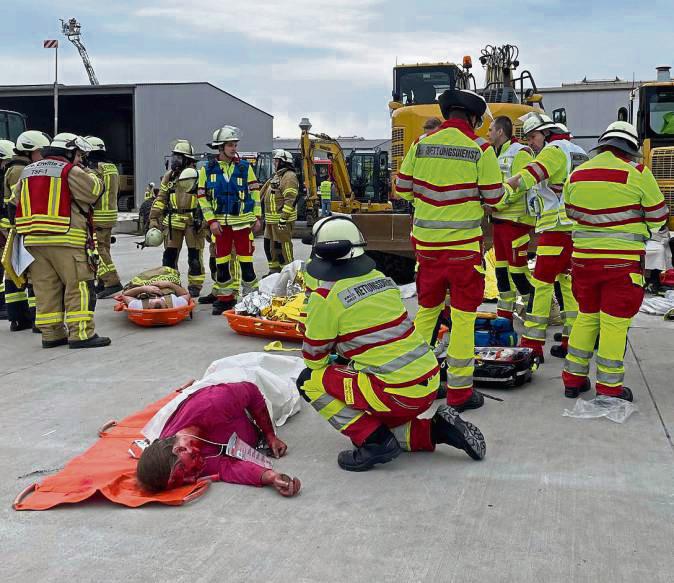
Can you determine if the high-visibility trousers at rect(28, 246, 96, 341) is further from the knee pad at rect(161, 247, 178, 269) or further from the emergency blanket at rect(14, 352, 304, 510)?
the knee pad at rect(161, 247, 178, 269)

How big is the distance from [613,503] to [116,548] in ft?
7.43

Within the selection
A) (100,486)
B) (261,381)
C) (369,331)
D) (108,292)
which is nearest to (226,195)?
(108,292)

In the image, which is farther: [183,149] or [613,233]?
[183,149]

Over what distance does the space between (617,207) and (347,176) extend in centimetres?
1658

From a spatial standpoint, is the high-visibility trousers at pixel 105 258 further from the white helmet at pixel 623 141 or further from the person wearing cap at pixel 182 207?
the white helmet at pixel 623 141

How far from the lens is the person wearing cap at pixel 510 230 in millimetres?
6779

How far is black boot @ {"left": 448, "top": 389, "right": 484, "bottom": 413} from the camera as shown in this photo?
207 inches

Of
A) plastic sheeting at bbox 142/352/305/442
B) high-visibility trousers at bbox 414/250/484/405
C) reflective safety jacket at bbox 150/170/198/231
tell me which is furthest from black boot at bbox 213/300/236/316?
high-visibility trousers at bbox 414/250/484/405

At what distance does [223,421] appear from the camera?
13.5 feet

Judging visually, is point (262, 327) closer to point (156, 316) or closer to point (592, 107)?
point (156, 316)

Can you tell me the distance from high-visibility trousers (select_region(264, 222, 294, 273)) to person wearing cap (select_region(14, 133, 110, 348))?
4.38 metres

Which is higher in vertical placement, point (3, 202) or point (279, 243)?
point (3, 202)

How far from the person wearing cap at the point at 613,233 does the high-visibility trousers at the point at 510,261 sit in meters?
1.48

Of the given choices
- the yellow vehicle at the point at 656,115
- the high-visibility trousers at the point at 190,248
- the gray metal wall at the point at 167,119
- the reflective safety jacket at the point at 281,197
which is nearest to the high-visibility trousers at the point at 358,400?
the high-visibility trousers at the point at 190,248
